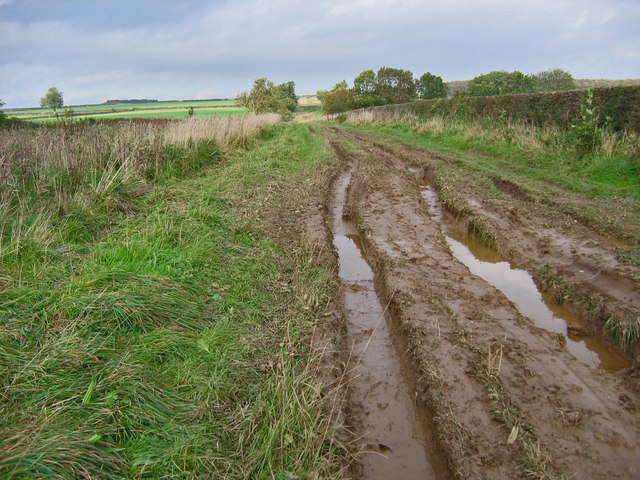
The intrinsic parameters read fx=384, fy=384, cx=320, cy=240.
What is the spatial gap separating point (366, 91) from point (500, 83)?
1787 centimetres

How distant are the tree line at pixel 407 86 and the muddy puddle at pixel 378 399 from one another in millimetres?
46684

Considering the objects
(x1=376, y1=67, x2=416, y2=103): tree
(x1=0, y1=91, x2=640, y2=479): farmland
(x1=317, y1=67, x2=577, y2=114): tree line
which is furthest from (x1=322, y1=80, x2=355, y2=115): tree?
(x1=0, y1=91, x2=640, y2=479): farmland

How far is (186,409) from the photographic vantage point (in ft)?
9.20

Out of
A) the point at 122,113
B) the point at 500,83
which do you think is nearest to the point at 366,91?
the point at 500,83

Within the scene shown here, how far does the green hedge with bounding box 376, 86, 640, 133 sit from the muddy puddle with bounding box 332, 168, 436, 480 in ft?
34.9

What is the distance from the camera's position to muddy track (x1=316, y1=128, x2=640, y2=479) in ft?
→ 8.63

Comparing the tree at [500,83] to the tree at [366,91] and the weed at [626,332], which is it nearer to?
the tree at [366,91]

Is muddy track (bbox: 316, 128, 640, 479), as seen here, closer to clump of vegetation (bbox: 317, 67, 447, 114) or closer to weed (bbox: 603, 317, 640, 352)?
weed (bbox: 603, 317, 640, 352)

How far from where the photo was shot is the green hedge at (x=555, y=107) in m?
11.1

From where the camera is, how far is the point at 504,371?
134 inches

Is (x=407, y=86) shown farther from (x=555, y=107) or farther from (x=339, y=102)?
(x=555, y=107)

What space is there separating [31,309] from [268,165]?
27.5 feet

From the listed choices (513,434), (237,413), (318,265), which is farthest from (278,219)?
(513,434)

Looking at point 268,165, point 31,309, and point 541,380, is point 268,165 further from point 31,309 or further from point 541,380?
point 541,380
